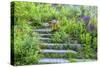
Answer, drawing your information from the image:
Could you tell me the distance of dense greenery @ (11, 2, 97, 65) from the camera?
265 centimetres

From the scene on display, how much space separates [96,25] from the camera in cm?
305

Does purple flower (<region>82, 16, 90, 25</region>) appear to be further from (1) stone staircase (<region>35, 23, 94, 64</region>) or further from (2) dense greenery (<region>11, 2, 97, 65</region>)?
(1) stone staircase (<region>35, 23, 94, 64</region>)

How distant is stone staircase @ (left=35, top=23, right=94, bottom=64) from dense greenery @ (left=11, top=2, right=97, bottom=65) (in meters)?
0.05

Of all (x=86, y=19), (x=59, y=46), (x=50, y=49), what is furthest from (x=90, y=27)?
(x=50, y=49)

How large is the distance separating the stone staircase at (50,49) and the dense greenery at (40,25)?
2.0 inches

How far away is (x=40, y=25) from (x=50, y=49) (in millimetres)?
336

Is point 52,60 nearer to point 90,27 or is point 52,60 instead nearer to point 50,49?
point 50,49

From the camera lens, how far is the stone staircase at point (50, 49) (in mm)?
2771

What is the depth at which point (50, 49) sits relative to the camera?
111 inches

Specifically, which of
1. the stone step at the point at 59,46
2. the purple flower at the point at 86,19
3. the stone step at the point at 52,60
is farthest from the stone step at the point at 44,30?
the purple flower at the point at 86,19

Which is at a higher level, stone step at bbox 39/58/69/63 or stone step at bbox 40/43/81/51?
stone step at bbox 40/43/81/51

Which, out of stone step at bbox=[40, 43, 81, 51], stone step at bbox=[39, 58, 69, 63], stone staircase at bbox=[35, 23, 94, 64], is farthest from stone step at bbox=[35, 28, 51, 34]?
stone step at bbox=[39, 58, 69, 63]

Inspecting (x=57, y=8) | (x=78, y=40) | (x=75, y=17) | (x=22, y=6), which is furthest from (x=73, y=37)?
(x=22, y=6)

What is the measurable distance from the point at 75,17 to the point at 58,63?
2.15 ft
